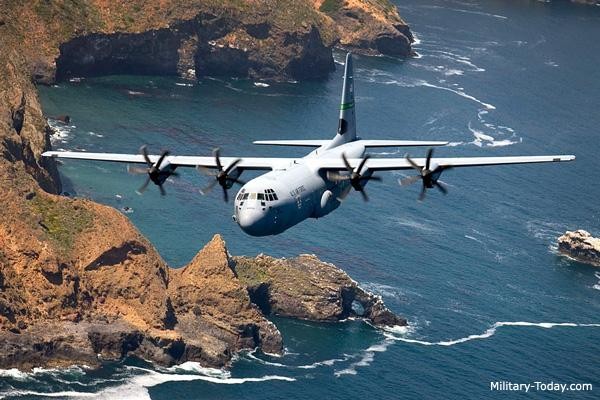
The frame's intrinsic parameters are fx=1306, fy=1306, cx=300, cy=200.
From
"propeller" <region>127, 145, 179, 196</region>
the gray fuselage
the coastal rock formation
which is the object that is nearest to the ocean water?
the coastal rock formation

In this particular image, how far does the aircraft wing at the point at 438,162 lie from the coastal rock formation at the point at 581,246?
8013 centimetres

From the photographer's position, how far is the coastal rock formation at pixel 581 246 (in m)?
189

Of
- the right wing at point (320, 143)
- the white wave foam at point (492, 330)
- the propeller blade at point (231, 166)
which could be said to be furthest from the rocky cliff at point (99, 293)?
the propeller blade at point (231, 166)

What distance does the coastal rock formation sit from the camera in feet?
620

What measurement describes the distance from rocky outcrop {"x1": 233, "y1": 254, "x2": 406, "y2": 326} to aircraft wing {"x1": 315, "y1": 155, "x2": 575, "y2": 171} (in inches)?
1824

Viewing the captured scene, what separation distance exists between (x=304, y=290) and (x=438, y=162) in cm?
5450

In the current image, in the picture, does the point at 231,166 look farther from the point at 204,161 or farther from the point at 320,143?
the point at 320,143

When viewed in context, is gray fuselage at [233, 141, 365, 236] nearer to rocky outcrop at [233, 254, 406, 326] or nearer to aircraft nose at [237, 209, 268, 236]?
aircraft nose at [237, 209, 268, 236]

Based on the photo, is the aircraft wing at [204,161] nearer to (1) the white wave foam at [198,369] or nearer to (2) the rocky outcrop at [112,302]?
(2) the rocky outcrop at [112,302]

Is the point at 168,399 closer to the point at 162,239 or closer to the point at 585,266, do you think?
the point at 162,239

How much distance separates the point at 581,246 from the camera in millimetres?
189125

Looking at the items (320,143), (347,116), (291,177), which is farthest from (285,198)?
(347,116)

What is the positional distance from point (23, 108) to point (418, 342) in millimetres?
A: 61878
